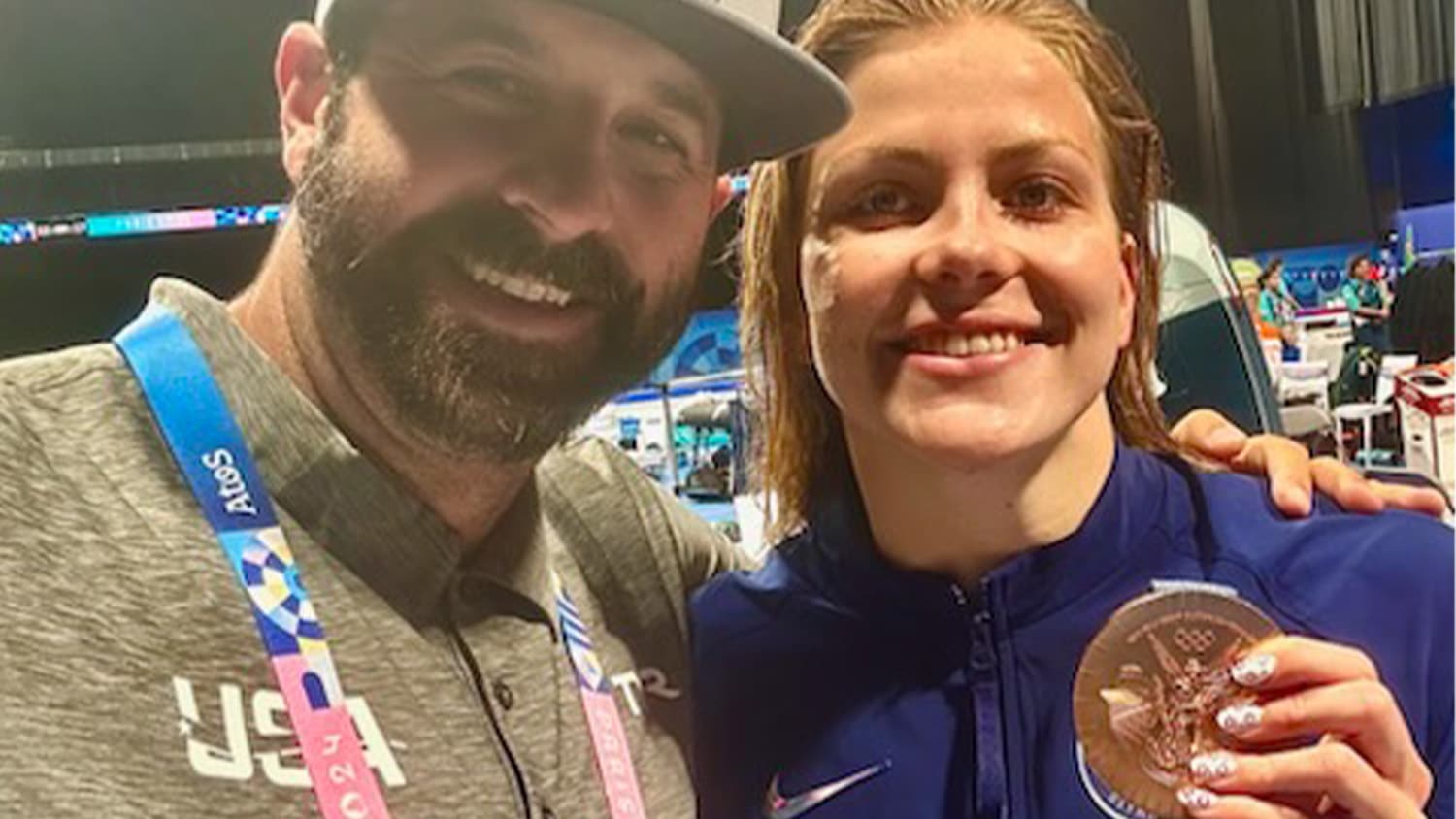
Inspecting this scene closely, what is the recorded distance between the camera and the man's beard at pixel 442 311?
811 millimetres

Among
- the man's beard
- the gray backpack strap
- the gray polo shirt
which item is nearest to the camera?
the gray polo shirt

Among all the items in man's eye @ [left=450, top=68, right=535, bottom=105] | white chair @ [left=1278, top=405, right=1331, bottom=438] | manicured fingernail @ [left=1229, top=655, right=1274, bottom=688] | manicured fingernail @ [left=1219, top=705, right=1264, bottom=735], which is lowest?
manicured fingernail @ [left=1219, top=705, right=1264, bottom=735]

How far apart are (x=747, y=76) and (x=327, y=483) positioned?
1.20 ft

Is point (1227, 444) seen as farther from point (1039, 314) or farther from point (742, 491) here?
point (742, 491)

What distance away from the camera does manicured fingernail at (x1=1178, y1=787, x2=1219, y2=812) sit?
0.85m

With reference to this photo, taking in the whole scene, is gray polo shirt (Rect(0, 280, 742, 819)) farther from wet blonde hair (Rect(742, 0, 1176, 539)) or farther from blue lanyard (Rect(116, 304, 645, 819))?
wet blonde hair (Rect(742, 0, 1176, 539))

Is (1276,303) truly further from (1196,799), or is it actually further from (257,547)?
(257,547)

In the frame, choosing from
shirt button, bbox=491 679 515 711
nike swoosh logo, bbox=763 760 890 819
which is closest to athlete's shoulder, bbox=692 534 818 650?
nike swoosh logo, bbox=763 760 890 819

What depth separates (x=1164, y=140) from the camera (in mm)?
1140

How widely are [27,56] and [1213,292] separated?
913mm

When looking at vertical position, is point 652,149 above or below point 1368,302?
above

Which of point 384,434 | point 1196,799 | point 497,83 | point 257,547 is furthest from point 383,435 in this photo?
point 1196,799

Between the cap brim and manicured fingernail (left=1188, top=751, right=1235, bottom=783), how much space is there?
466 mm

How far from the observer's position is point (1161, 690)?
0.88 metres
